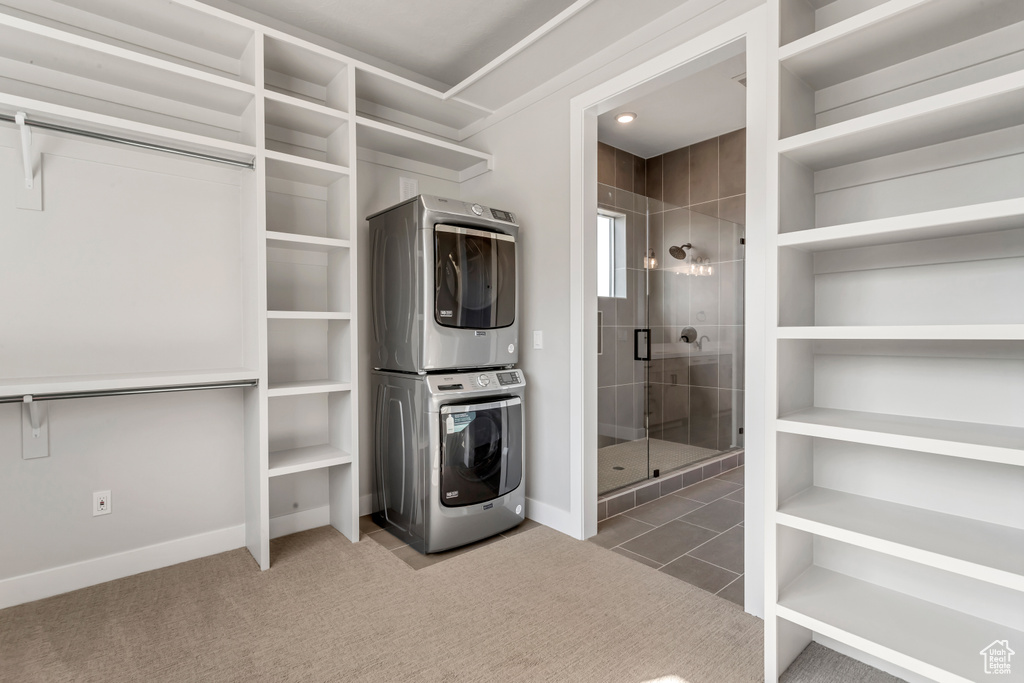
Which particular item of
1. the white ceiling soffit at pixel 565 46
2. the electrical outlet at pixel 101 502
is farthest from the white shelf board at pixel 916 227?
the electrical outlet at pixel 101 502

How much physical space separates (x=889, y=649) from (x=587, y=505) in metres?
1.48

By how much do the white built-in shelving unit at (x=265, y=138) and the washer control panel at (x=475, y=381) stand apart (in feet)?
1.56

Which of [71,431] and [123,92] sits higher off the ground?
[123,92]

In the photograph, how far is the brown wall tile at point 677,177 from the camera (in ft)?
15.1

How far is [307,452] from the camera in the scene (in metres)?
2.70

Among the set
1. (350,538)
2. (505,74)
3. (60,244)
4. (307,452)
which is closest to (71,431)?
(60,244)

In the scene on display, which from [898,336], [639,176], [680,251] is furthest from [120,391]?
[639,176]

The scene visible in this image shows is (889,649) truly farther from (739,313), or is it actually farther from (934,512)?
(739,313)

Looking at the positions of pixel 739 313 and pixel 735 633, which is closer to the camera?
pixel 735 633

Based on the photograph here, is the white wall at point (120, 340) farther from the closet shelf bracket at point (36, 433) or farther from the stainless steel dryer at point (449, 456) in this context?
the stainless steel dryer at point (449, 456)

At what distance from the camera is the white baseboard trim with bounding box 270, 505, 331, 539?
8.96ft

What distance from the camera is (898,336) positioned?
4.27 feet

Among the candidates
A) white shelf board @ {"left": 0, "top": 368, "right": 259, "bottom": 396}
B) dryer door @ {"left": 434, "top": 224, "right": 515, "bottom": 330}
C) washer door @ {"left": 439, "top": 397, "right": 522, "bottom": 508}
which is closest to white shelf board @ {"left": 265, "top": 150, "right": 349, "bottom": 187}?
dryer door @ {"left": 434, "top": 224, "right": 515, "bottom": 330}

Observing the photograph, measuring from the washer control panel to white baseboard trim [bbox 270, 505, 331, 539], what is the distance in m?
1.14
